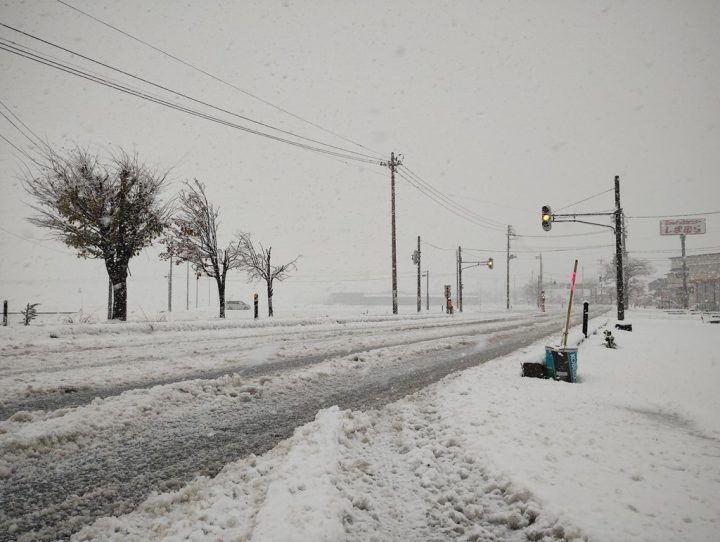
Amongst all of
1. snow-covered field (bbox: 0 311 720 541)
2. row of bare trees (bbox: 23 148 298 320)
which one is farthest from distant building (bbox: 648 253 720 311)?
Result: row of bare trees (bbox: 23 148 298 320)

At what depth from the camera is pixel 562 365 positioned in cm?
596

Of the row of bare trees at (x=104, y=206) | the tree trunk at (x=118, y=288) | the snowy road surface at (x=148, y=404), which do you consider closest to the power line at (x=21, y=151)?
the row of bare trees at (x=104, y=206)

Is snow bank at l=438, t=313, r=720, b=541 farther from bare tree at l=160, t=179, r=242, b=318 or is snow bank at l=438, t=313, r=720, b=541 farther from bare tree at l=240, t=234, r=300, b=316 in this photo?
bare tree at l=240, t=234, r=300, b=316

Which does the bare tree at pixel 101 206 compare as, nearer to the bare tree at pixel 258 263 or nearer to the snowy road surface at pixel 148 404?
the snowy road surface at pixel 148 404

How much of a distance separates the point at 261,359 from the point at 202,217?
16.9 m

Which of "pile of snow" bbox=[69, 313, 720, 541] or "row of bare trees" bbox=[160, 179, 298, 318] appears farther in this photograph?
"row of bare trees" bbox=[160, 179, 298, 318]

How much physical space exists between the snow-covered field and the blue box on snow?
16.7 inches

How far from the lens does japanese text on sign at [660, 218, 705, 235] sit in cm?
5797

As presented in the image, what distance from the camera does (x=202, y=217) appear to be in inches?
829

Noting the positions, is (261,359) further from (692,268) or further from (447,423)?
(692,268)

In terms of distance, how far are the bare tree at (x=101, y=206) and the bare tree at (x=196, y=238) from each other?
402cm

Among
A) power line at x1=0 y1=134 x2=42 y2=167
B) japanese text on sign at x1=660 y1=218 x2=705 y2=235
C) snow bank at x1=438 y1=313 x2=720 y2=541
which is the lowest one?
snow bank at x1=438 y1=313 x2=720 y2=541

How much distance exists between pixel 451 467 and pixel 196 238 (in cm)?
2134

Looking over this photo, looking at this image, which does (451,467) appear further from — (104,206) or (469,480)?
(104,206)
